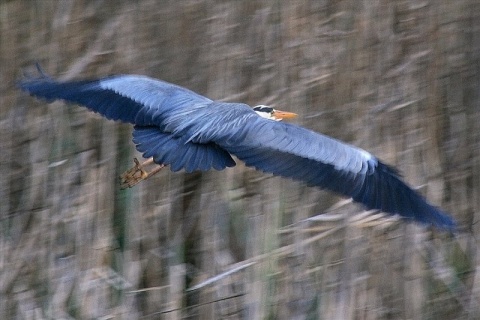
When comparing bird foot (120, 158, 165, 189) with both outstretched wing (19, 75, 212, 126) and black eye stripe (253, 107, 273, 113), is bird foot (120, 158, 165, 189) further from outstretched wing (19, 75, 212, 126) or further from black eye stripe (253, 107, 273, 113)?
black eye stripe (253, 107, 273, 113)

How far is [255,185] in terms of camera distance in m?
5.63

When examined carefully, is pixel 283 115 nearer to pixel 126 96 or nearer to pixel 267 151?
pixel 267 151

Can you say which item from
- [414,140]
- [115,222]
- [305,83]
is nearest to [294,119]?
[305,83]

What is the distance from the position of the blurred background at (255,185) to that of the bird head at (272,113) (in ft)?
0.82

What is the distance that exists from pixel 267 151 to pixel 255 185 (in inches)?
31.6

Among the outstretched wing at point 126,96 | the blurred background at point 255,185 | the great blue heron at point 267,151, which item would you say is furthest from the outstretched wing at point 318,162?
the blurred background at point 255,185

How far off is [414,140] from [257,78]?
0.78 metres

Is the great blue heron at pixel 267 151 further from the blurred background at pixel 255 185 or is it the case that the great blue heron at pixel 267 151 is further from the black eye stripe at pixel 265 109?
the blurred background at pixel 255 185

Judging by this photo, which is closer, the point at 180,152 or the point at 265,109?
the point at 180,152

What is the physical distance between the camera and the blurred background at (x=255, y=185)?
17.9ft

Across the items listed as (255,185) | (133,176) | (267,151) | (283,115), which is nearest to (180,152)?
(267,151)

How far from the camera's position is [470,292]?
216 inches

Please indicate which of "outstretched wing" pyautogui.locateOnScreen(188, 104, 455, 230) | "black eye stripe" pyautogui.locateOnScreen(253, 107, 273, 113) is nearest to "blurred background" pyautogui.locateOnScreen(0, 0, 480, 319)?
"black eye stripe" pyautogui.locateOnScreen(253, 107, 273, 113)

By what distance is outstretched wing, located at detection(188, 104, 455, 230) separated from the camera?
4785 millimetres
